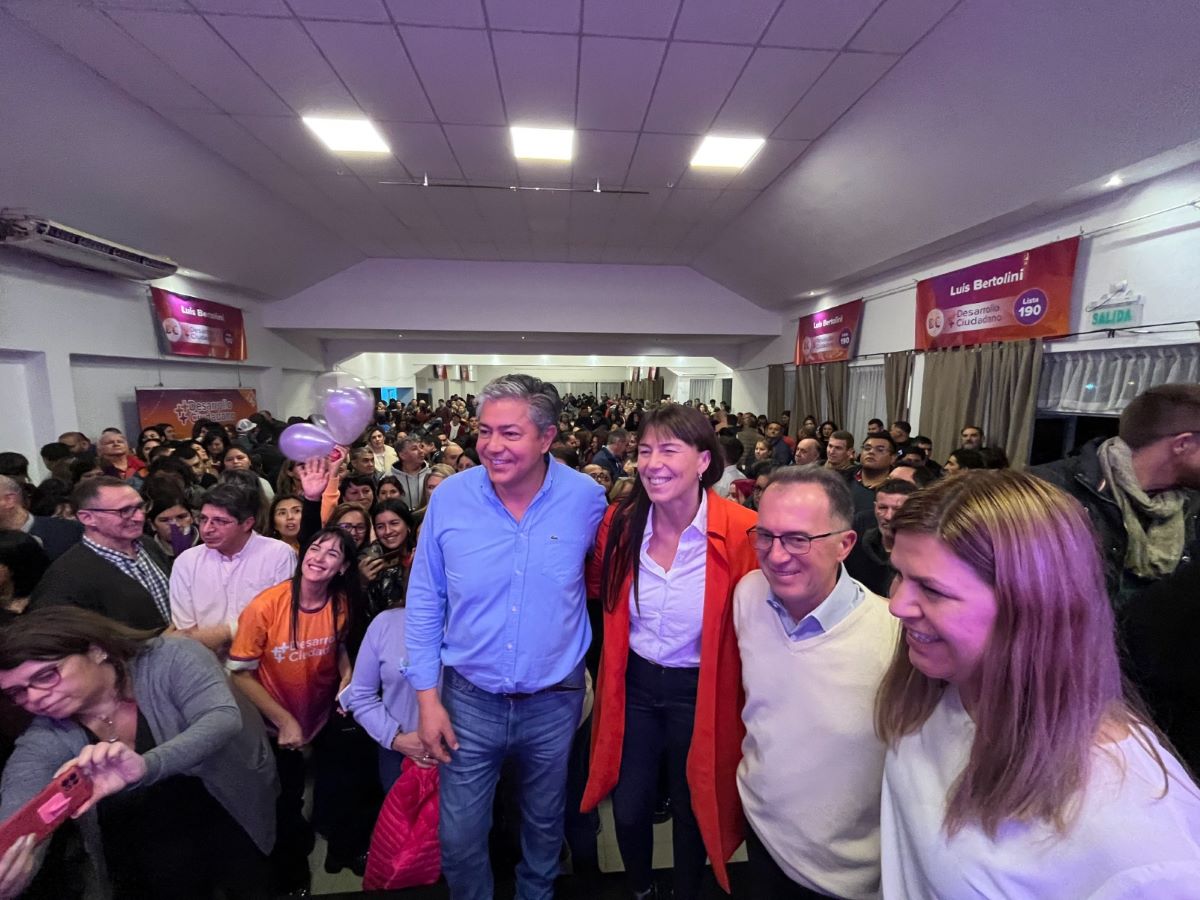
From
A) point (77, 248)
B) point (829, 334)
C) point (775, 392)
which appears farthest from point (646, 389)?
point (77, 248)

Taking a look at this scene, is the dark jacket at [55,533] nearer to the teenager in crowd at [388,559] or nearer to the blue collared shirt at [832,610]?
the teenager in crowd at [388,559]

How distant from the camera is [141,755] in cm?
132

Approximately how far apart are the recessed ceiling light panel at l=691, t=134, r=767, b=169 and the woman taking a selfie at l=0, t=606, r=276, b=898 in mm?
5773

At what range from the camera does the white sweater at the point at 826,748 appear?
46.9 inches

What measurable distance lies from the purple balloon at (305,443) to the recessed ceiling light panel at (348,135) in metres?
3.45

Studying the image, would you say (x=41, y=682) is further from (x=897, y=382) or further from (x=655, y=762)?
(x=897, y=382)

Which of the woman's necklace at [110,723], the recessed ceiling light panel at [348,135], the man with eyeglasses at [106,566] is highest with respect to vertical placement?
the recessed ceiling light panel at [348,135]

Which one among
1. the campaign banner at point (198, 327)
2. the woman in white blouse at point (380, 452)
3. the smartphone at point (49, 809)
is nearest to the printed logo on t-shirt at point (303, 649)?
the smartphone at point (49, 809)

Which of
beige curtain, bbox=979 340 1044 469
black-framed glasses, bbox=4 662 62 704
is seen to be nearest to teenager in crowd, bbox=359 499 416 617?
black-framed glasses, bbox=4 662 62 704

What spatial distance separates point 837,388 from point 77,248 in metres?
10.6

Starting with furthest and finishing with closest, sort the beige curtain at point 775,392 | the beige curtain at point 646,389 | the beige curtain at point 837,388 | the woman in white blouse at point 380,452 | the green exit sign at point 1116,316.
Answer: the beige curtain at point 646,389
the beige curtain at point 775,392
the beige curtain at point 837,388
the woman in white blouse at point 380,452
the green exit sign at point 1116,316

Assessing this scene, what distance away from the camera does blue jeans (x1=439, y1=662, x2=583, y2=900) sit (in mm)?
1640

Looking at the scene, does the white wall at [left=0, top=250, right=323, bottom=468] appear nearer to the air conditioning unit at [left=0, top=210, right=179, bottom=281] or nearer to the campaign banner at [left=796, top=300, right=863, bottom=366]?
the air conditioning unit at [left=0, top=210, right=179, bottom=281]

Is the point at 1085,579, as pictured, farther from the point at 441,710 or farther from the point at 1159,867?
the point at 441,710
